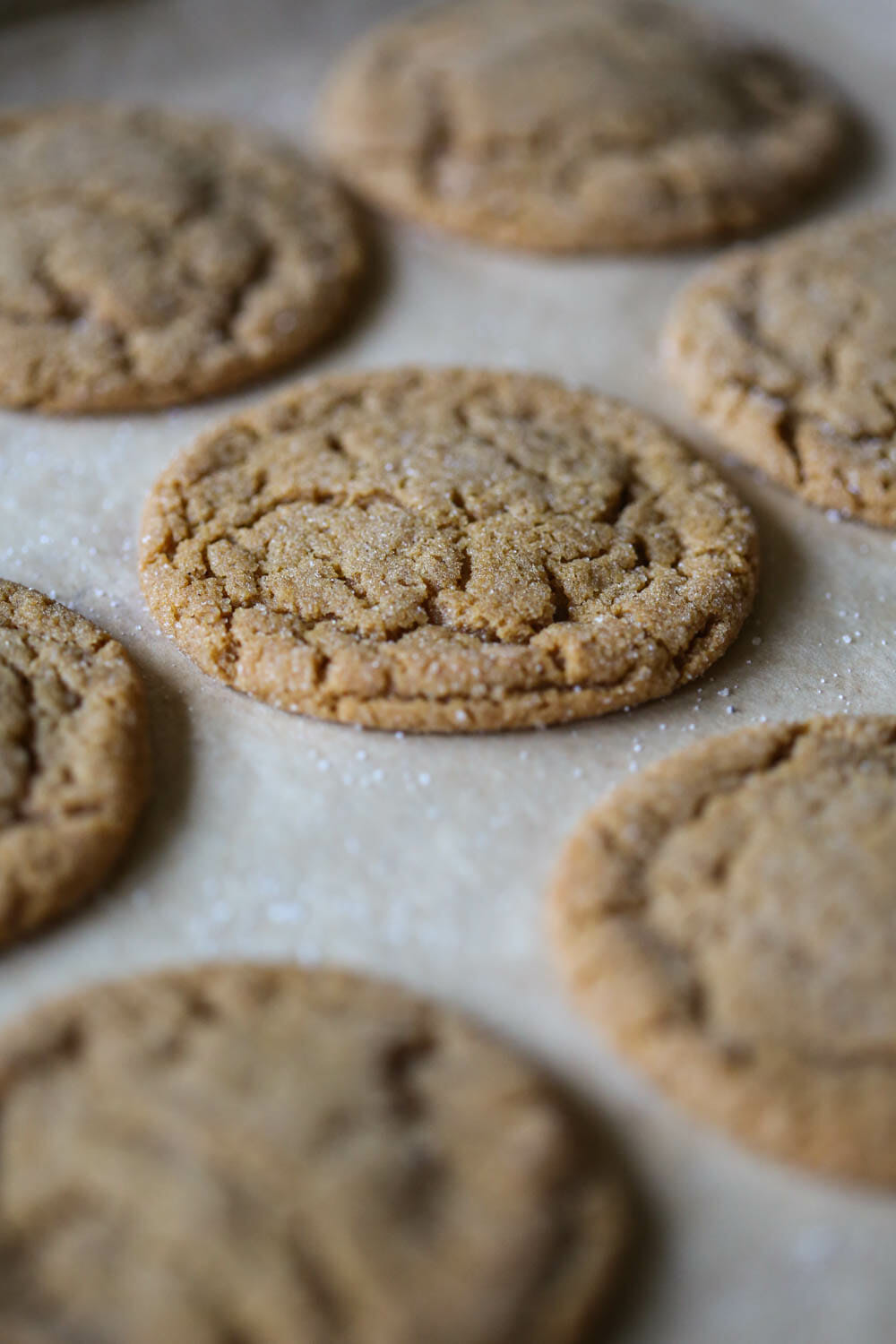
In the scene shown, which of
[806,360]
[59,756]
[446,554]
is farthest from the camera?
[806,360]

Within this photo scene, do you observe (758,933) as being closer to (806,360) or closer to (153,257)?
(806,360)

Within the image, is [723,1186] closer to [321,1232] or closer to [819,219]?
[321,1232]

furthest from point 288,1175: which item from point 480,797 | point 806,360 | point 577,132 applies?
point 577,132

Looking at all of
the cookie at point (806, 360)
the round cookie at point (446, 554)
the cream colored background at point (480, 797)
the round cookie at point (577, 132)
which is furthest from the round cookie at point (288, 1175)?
the round cookie at point (577, 132)

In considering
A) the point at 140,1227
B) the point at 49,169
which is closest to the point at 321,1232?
the point at 140,1227

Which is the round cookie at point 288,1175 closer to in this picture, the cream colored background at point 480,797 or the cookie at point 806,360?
the cream colored background at point 480,797

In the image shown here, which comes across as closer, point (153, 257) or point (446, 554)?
point (446, 554)

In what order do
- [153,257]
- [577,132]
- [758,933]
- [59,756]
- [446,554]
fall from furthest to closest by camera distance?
[577,132] → [153,257] → [446,554] → [59,756] → [758,933]
